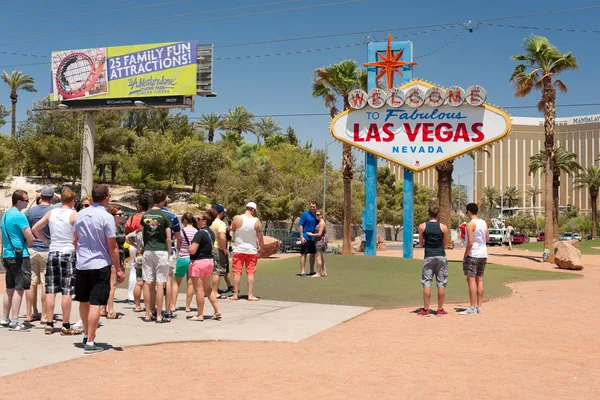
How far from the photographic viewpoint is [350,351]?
7184 mm

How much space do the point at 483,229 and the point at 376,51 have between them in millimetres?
14401

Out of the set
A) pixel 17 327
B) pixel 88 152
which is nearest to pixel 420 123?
pixel 17 327

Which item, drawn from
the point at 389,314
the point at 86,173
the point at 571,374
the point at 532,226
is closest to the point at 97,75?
the point at 86,173

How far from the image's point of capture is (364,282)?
46.2ft

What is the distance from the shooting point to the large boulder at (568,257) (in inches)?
945

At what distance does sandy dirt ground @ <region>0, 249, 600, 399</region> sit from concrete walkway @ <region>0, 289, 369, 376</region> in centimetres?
28

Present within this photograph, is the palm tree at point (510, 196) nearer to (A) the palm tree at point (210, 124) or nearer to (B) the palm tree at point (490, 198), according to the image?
(B) the palm tree at point (490, 198)

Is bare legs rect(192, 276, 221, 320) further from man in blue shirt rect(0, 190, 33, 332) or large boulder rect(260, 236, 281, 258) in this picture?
large boulder rect(260, 236, 281, 258)

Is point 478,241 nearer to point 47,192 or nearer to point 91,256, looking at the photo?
point 91,256

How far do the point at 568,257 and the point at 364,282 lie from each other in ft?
43.5

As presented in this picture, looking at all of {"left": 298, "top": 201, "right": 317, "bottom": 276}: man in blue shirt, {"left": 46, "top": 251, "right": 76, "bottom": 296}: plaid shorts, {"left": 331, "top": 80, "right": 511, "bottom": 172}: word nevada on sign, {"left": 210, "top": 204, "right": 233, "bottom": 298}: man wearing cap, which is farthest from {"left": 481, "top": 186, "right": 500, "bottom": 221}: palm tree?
{"left": 46, "top": 251, "right": 76, "bottom": 296}: plaid shorts

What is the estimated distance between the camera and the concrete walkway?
6.56 meters

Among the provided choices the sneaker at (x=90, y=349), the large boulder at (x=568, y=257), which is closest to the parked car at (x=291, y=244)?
the large boulder at (x=568, y=257)

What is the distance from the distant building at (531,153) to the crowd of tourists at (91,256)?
159 m
